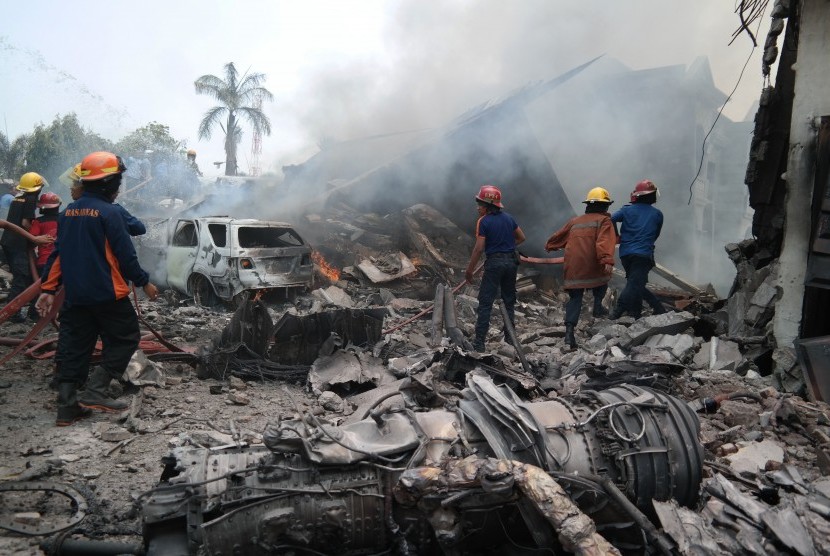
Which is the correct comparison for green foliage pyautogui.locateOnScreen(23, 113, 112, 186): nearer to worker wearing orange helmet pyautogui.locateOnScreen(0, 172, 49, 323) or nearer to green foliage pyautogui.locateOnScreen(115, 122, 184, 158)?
green foliage pyautogui.locateOnScreen(115, 122, 184, 158)

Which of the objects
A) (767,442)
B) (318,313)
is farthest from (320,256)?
(767,442)

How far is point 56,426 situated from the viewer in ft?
12.4

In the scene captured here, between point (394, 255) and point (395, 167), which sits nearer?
point (394, 255)

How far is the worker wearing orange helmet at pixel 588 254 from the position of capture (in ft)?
20.6

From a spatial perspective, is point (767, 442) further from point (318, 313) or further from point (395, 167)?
point (395, 167)

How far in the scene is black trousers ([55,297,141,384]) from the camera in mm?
3844

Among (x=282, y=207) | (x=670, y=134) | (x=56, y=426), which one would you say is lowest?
(x=56, y=426)

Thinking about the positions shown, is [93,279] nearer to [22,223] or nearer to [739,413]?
[22,223]

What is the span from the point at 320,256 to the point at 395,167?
8.61 ft

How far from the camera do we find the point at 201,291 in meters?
8.63

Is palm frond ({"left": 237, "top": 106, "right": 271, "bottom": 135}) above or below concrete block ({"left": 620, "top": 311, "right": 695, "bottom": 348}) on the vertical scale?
above

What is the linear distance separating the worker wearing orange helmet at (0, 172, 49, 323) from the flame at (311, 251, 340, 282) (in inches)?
181

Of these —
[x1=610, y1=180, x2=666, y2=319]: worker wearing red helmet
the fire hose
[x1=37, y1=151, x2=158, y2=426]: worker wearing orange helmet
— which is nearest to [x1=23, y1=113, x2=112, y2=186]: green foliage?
the fire hose

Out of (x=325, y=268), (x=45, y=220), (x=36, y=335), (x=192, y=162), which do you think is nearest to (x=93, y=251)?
(x=36, y=335)
